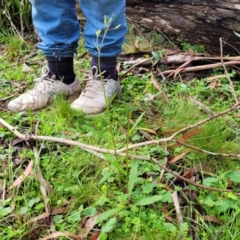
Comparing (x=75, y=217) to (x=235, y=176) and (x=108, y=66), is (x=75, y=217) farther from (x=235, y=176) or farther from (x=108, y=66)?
(x=108, y=66)

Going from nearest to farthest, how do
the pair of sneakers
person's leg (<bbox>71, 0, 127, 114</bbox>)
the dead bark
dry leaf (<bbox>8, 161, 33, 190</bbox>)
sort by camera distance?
dry leaf (<bbox>8, 161, 33, 190</bbox>) < person's leg (<bbox>71, 0, 127, 114</bbox>) < the pair of sneakers < the dead bark

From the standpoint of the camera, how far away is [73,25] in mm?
1689

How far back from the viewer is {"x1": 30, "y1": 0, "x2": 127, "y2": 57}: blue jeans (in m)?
1.55

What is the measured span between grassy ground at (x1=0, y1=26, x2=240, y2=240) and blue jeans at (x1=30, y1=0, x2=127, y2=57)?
222 millimetres

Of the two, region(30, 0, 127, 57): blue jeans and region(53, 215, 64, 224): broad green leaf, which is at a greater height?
region(30, 0, 127, 57): blue jeans

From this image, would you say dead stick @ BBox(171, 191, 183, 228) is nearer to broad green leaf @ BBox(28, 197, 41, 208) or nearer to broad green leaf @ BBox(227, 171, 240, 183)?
broad green leaf @ BBox(227, 171, 240, 183)

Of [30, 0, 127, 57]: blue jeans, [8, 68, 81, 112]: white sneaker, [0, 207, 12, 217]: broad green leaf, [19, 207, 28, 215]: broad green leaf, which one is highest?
[30, 0, 127, 57]: blue jeans

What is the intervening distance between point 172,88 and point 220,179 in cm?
70

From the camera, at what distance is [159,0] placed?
216 centimetres

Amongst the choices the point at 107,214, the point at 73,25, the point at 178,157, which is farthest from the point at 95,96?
the point at 107,214

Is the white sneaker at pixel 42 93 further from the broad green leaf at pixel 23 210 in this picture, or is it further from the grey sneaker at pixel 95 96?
the broad green leaf at pixel 23 210

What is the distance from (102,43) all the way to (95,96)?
21cm

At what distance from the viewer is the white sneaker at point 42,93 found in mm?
1686

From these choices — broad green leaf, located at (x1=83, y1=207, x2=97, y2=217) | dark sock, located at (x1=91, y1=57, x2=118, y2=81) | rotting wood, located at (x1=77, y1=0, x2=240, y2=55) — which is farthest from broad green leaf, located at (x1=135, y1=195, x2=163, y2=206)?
rotting wood, located at (x1=77, y1=0, x2=240, y2=55)
